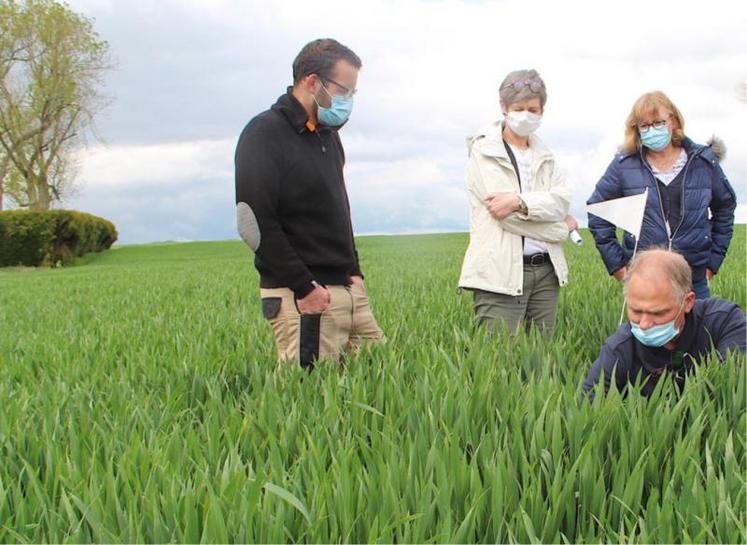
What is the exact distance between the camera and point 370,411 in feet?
8.55

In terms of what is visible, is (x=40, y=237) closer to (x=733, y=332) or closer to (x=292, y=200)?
(x=292, y=200)

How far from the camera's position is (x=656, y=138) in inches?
151

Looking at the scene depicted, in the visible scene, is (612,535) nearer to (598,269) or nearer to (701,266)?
(701,266)

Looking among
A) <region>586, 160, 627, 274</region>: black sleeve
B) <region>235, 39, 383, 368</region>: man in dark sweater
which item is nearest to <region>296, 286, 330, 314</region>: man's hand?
<region>235, 39, 383, 368</region>: man in dark sweater

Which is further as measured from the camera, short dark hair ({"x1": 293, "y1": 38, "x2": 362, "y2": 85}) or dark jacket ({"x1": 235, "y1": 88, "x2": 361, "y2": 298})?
short dark hair ({"x1": 293, "y1": 38, "x2": 362, "y2": 85})

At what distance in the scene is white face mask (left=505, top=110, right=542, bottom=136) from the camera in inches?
139

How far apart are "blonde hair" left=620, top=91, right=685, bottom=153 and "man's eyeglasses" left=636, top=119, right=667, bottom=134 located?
1.2 inches

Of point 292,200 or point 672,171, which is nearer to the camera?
point 292,200

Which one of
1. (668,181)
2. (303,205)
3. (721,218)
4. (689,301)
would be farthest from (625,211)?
(303,205)

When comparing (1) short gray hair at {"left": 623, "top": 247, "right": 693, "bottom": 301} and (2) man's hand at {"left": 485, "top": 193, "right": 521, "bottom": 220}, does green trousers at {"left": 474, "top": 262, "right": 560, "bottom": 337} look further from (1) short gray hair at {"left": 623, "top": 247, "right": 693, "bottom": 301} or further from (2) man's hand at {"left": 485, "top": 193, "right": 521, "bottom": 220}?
(1) short gray hair at {"left": 623, "top": 247, "right": 693, "bottom": 301}

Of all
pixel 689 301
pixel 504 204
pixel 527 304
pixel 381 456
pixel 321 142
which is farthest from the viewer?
pixel 527 304

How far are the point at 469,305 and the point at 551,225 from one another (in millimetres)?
2211

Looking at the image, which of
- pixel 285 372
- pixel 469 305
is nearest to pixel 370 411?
pixel 285 372

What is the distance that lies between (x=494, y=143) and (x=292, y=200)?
1108 mm
